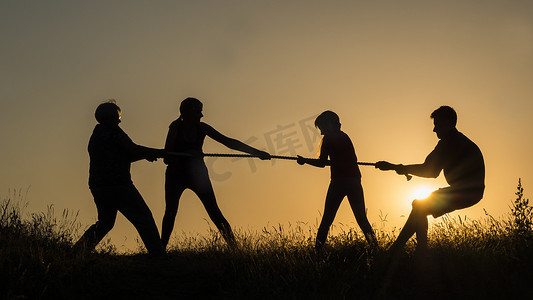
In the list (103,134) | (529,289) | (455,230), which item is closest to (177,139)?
(103,134)

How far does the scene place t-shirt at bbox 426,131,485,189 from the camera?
6.43 m

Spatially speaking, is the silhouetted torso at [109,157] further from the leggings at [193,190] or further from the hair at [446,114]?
the hair at [446,114]

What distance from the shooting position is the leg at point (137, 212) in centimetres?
679

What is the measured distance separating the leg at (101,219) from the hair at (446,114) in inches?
158

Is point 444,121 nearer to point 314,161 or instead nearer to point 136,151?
point 314,161

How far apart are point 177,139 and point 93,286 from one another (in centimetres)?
277

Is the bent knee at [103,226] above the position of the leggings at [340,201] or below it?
below

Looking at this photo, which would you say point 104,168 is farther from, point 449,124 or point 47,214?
point 449,124

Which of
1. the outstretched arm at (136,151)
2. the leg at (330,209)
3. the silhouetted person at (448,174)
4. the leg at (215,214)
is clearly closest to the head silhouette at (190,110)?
the outstretched arm at (136,151)

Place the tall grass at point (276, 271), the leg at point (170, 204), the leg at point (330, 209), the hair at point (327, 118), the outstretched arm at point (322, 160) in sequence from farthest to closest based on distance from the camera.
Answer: the outstretched arm at point (322, 160), the hair at point (327, 118), the leg at point (170, 204), the leg at point (330, 209), the tall grass at point (276, 271)

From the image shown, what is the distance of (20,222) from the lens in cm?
768

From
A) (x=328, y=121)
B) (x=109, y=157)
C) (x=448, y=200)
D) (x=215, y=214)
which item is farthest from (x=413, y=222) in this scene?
(x=109, y=157)

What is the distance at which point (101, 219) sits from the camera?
6.98 meters

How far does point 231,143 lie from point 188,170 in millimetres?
904
